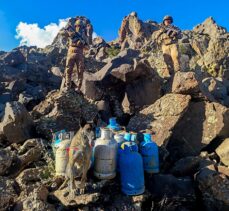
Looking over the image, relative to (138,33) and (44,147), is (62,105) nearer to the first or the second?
(44,147)

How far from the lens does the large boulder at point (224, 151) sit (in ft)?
18.7

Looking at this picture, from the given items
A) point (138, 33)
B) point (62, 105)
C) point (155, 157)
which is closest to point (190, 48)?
point (138, 33)

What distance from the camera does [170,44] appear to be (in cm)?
1093

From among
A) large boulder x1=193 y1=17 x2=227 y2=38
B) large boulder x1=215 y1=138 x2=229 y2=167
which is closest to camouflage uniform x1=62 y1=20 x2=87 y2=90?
large boulder x1=215 y1=138 x2=229 y2=167

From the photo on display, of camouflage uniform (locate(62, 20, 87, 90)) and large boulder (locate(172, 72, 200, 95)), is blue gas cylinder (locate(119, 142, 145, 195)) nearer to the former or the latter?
large boulder (locate(172, 72, 200, 95))

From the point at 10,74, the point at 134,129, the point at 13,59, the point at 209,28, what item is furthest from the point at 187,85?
the point at 209,28

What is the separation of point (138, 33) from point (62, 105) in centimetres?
3887

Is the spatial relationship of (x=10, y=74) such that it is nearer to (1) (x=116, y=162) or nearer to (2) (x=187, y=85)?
(2) (x=187, y=85)

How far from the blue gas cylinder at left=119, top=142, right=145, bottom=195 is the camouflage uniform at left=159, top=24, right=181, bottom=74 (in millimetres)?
6507

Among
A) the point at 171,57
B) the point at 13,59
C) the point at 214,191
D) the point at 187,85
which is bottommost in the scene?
the point at 214,191

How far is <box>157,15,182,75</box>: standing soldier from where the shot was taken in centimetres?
1061

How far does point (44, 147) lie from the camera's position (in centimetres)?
568

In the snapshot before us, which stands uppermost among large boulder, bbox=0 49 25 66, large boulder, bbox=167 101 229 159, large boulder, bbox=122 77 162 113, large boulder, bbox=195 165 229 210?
large boulder, bbox=0 49 25 66

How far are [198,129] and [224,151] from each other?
88 centimetres
